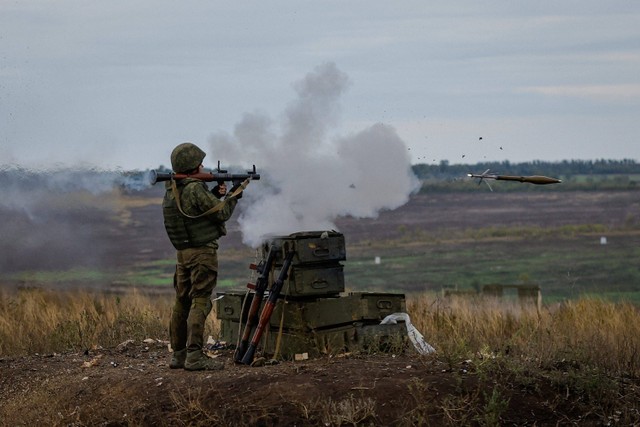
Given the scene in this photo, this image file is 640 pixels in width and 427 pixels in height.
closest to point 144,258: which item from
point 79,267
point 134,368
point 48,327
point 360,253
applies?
point 360,253

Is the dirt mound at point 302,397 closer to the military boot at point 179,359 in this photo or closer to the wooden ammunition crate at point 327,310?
the military boot at point 179,359

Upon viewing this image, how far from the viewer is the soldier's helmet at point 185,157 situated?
40.7 ft

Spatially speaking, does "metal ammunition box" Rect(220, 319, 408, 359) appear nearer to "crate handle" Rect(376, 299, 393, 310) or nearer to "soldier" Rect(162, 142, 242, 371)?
"crate handle" Rect(376, 299, 393, 310)

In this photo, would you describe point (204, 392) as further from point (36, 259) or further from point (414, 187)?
point (36, 259)

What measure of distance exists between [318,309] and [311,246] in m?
0.67

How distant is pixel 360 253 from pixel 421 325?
3381 centimetres

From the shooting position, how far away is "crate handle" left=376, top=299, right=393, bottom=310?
13.4 m

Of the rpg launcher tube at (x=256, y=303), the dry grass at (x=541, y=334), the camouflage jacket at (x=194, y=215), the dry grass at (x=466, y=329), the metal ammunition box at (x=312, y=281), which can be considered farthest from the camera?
the rpg launcher tube at (x=256, y=303)

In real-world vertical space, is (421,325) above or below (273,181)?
below

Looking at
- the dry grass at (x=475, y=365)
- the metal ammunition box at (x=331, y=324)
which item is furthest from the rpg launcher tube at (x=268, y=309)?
the dry grass at (x=475, y=365)

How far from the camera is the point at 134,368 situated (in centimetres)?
1305

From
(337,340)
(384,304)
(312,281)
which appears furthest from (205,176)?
(384,304)

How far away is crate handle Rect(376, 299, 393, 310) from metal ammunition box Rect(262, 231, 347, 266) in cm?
72

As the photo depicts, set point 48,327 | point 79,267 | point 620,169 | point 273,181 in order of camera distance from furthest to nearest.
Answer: point 620,169, point 79,267, point 48,327, point 273,181
